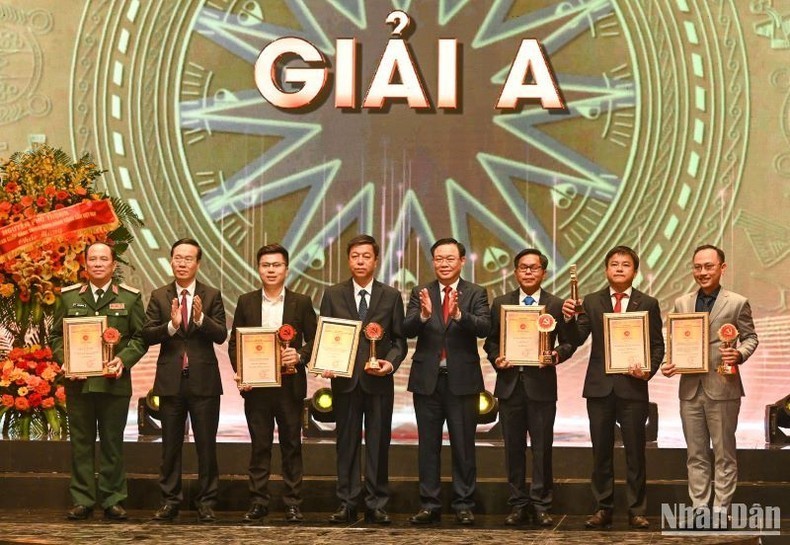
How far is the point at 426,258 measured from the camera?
293 inches

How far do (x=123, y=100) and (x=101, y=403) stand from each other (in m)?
2.94

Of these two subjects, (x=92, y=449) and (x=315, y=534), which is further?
A: (x=92, y=449)

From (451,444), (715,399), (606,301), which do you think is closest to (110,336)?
(451,444)

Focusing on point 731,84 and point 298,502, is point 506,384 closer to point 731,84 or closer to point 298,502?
point 298,502

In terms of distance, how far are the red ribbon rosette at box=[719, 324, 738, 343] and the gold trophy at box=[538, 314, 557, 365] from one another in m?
0.76

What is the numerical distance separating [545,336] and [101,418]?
2120mm

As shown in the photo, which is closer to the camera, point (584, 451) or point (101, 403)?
point (101, 403)

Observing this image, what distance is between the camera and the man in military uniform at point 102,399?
520 cm

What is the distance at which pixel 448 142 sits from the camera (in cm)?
743

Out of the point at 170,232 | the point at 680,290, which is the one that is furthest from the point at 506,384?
the point at 170,232

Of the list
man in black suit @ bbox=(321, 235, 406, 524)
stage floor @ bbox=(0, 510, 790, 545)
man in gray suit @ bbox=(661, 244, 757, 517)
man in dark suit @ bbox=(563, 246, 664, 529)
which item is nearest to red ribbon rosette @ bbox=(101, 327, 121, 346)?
stage floor @ bbox=(0, 510, 790, 545)

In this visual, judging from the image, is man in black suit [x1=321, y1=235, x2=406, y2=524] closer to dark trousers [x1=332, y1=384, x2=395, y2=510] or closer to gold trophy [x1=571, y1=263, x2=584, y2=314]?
dark trousers [x1=332, y1=384, x2=395, y2=510]

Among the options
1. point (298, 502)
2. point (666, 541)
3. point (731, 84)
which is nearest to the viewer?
point (666, 541)

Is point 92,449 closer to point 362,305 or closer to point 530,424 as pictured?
point 362,305
